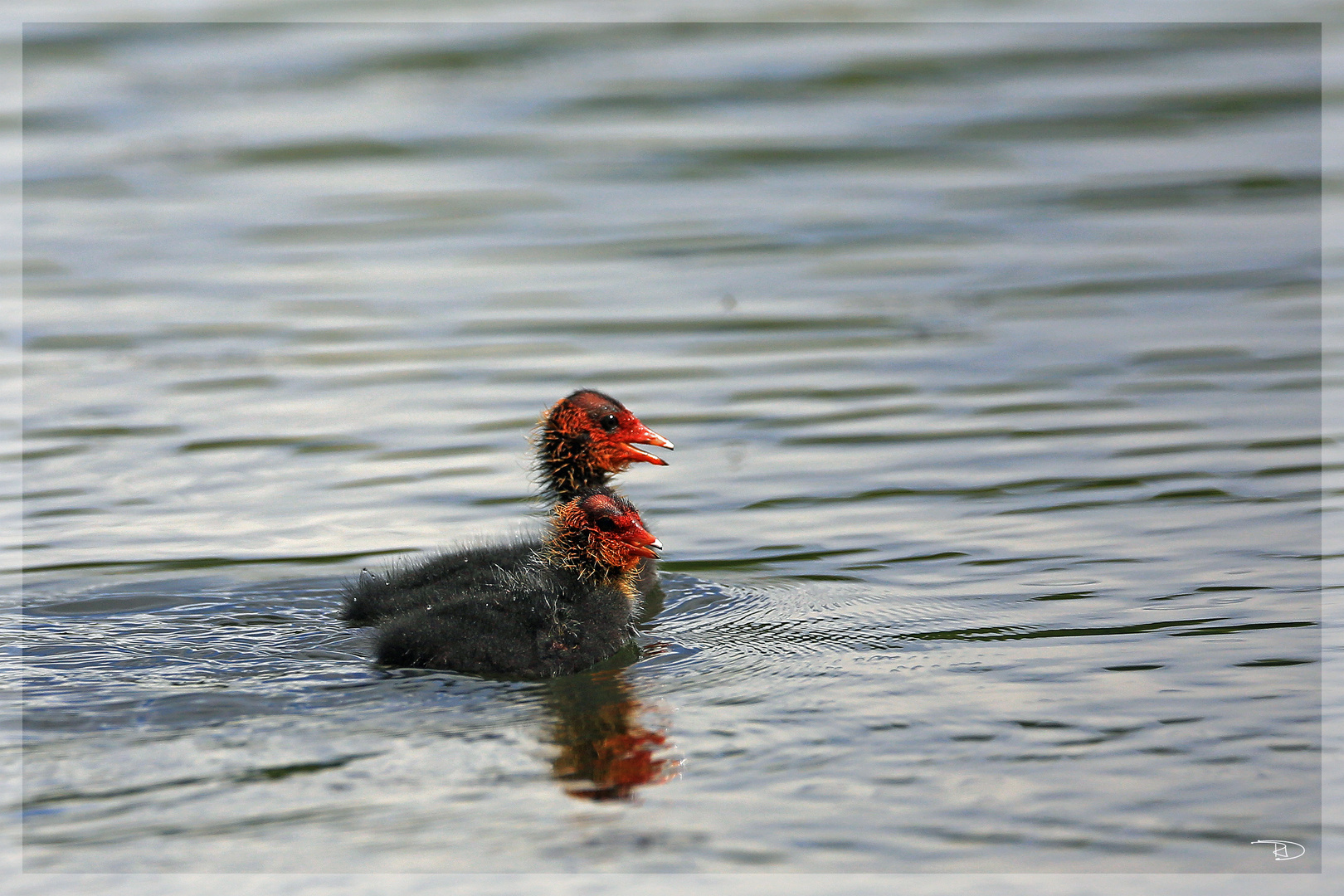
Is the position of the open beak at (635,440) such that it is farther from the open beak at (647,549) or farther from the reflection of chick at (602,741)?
the reflection of chick at (602,741)

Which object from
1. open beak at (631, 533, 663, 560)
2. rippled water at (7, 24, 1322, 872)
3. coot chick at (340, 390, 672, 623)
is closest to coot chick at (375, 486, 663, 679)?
open beak at (631, 533, 663, 560)

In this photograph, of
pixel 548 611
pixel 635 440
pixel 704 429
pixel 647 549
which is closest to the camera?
pixel 548 611

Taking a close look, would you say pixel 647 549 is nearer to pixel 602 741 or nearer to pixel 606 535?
pixel 606 535

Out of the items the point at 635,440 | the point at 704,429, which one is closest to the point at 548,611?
the point at 635,440

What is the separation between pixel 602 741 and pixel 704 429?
386cm

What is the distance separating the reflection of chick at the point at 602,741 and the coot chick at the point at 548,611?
149 mm

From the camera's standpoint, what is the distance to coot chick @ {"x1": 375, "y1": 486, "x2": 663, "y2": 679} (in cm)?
570

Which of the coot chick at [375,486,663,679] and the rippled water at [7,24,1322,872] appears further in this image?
the coot chick at [375,486,663,679]

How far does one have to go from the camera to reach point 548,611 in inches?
231

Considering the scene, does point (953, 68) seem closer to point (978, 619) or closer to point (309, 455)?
point (309, 455)

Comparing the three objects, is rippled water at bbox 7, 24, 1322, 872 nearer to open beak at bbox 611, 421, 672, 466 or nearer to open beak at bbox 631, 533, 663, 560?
open beak at bbox 631, 533, 663, 560

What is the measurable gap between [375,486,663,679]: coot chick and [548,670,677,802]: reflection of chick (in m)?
0.15

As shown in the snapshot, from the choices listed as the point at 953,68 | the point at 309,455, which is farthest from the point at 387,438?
the point at 953,68

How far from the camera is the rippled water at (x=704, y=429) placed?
4691mm
